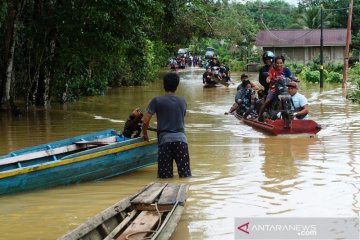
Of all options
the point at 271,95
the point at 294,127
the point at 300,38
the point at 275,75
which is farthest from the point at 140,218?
the point at 300,38

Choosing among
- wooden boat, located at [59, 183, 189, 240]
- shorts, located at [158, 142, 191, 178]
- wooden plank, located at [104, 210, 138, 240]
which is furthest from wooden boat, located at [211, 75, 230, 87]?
wooden plank, located at [104, 210, 138, 240]

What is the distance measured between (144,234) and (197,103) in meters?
17.8

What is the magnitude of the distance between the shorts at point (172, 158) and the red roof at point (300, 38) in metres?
44.7

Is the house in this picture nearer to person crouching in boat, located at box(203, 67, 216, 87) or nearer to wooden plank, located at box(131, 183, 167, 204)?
person crouching in boat, located at box(203, 67, 216, 87)

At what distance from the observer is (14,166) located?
333 inches

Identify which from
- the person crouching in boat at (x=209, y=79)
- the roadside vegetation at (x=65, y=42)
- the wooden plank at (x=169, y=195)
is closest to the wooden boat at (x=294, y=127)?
the roadside vegetation at (x=65, y=42)

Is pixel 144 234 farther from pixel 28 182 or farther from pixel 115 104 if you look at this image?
pixel 115 104

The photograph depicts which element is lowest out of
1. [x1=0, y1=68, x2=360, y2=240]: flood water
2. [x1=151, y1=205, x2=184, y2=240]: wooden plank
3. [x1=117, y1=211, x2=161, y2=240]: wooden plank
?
[x1=0, y1=68, x2=360, y2=240]: flood water

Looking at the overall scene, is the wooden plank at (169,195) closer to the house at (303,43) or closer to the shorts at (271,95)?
the shorts at (271,95)

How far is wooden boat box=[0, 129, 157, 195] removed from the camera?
789 centimetres

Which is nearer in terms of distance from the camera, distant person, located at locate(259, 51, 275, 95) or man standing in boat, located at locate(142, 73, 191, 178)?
man standing in boat, located at locate(142, 73, 191, 178)

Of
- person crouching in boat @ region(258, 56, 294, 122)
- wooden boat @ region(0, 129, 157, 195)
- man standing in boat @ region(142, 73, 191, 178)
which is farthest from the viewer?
person crouching in boat @ region(258, 56, 294, 122)

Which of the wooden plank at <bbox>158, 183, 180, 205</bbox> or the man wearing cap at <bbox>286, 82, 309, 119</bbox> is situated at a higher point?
the man wearing cap at <bbox>286, 82, 309, 119</bbox>

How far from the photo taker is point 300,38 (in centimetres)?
5253
